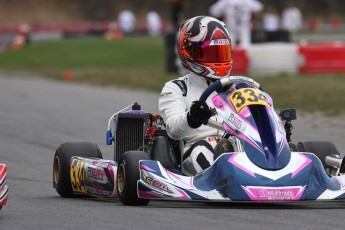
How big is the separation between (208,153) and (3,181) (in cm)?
148

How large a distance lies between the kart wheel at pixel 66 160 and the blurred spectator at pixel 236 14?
1954cm

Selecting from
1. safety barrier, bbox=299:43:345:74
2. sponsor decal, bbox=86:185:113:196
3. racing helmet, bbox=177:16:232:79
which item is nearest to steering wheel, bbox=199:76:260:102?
racing helmet, bbox=177:16:232:79

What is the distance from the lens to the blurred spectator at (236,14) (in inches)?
1111

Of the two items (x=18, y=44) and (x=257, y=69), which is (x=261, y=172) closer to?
(x=257, y=69)

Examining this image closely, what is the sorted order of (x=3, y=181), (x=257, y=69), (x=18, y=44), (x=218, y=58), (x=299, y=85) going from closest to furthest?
(x=3, y=181) < (x=218, y=58) < (x=299, y=85) < (x=257, y=69) < (x=18, y=44)

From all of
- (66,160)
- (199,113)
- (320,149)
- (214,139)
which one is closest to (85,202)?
(66,160)

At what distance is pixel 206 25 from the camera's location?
26.5 ft

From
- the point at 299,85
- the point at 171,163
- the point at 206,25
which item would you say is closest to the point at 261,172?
the point at 171,163

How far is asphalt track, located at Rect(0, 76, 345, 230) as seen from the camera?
6.44m

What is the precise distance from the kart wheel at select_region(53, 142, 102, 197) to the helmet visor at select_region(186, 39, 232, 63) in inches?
44.7

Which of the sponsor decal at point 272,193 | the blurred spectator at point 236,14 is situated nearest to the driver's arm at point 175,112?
the sponsor decal at point 272,193

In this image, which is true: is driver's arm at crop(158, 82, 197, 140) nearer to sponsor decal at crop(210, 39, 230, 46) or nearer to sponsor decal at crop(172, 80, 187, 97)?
sponsor decal at crop(172, 80, 187, 97)

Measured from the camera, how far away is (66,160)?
848 cm

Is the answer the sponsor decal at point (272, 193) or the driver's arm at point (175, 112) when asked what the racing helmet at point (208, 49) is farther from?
the sponsor decal at point (272, 193)
